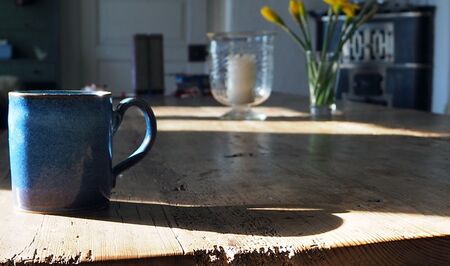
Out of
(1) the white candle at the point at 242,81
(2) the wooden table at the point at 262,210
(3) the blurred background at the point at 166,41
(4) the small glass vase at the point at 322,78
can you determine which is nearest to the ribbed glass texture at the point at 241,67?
(1) the white candle at the point at 242,81

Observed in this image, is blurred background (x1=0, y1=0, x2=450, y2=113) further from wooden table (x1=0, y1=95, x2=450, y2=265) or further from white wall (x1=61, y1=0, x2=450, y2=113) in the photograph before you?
wooden table (x1=0, y1=95, x2=450, y2=265)

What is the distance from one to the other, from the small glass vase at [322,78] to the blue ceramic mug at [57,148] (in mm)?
1452

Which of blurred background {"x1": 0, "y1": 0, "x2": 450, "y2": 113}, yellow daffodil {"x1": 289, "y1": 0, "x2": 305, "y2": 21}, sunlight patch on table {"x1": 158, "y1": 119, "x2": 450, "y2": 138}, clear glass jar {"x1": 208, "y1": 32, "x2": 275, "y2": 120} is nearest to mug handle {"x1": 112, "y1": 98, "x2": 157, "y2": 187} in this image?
sunlight patch on table {"x1": 158, "y1": 119, "x2": 450, "y2": 138}

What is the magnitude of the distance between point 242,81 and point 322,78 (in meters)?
0.26

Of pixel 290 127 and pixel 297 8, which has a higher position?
pixel 297 8

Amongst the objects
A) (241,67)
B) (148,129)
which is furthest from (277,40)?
(148,129)

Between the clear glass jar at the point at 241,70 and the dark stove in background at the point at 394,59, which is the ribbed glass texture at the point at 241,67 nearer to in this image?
the clear glass jar at the point at 241,70

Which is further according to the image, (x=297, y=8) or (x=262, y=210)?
(x=297, y=8)

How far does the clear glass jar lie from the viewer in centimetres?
209

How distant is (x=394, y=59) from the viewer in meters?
4.80

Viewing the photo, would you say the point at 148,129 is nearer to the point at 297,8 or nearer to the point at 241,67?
the point at 241,67

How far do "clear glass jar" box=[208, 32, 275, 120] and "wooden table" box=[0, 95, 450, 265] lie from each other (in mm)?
556

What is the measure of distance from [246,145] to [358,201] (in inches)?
23.8

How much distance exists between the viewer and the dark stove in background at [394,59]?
4.70 metres
